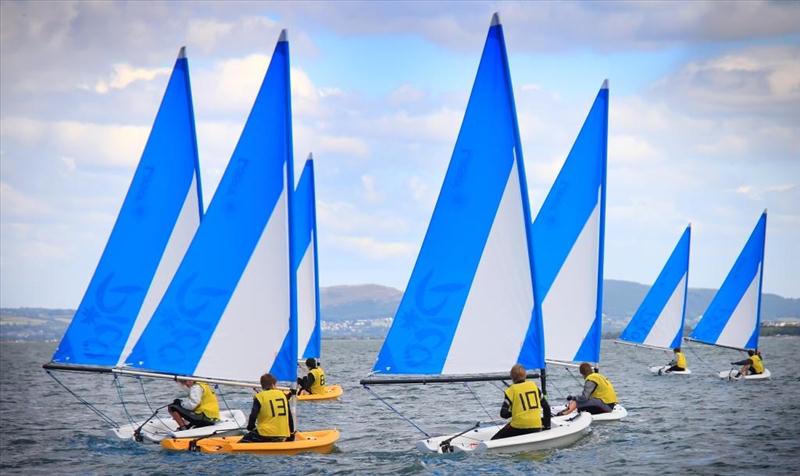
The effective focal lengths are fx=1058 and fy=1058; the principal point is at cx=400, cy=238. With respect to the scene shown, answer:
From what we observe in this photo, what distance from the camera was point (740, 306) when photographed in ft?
166

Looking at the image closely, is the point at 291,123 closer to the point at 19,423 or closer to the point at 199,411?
the point at 199,411

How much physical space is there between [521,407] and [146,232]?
10.6 meters

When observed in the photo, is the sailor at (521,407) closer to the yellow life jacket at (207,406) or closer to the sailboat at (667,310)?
the yellow life jacket at (207,406)

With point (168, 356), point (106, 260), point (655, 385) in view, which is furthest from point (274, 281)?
point (655, 385)

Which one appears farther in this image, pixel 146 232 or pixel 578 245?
pixel 578 245

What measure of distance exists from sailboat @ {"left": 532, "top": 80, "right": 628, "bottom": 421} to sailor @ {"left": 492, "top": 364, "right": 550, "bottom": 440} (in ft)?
Answer: 26.1

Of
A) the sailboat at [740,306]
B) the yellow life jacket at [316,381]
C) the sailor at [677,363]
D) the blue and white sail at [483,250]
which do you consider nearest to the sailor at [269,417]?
the blue and white sail at [483,250]

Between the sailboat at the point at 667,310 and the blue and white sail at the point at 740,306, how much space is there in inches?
77.5

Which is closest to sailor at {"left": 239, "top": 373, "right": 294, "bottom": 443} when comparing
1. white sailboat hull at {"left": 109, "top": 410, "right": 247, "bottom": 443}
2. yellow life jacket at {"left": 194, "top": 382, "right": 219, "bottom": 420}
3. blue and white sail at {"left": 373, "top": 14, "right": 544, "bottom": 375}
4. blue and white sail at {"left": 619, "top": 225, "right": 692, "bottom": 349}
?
white sailboat hull at {"left": 109, "top": 410, "right": 247, "bottom": 443}

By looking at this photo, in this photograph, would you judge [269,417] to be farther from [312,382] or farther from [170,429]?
[312,382]

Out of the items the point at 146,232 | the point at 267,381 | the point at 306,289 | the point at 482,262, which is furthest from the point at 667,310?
the point at 267,381

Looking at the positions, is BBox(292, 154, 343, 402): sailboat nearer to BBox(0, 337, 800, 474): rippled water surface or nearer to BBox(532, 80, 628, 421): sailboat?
BBox(0, 337, 800, 474): rippled water surface

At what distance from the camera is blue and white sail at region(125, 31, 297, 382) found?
20.9 metres

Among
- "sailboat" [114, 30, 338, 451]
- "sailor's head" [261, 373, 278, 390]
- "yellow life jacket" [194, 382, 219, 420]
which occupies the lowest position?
"yellow life jacket" [194, 382, 219, 420]
